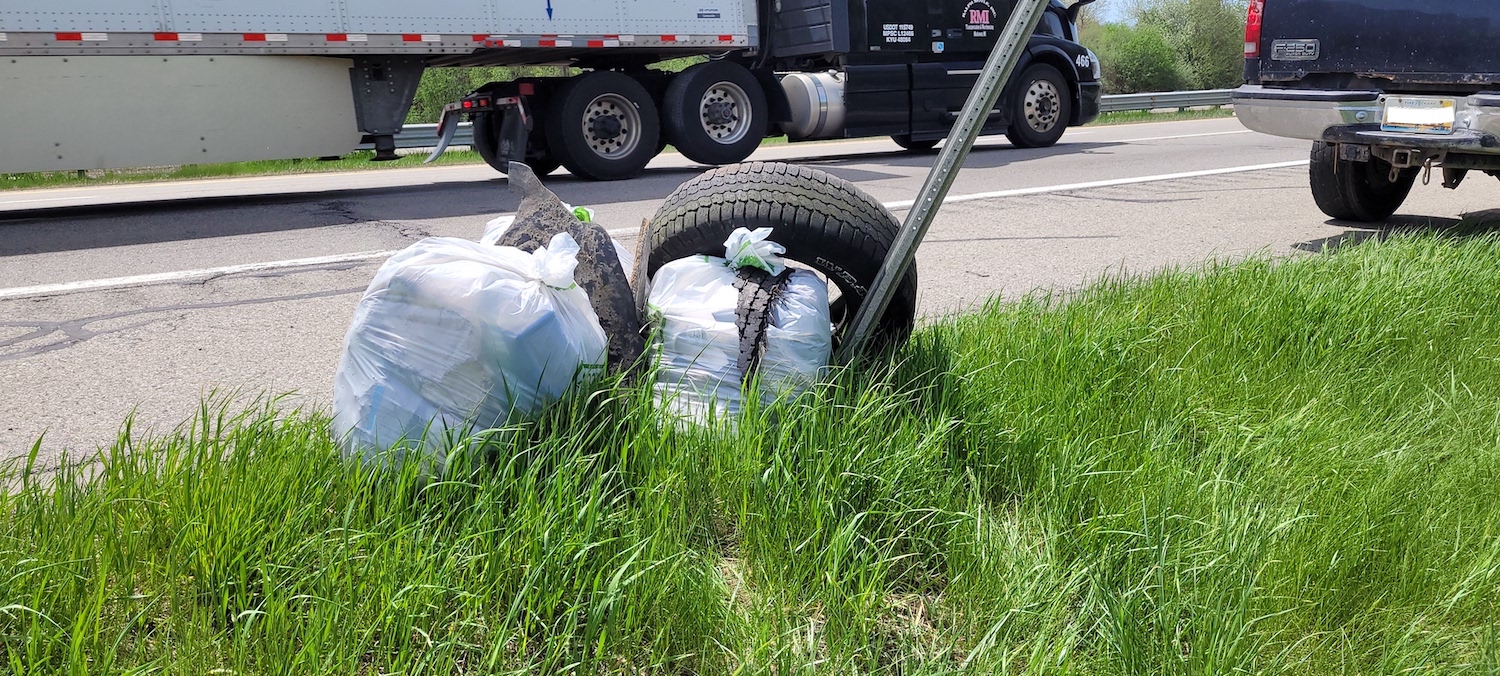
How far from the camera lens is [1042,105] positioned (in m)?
14.6

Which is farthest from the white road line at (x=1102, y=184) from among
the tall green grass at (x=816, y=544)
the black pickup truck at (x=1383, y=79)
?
the tall green grass at (x=816, y=544)

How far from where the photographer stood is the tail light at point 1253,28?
6.11 metres

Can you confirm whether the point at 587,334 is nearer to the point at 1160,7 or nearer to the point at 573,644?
the point at 573,644

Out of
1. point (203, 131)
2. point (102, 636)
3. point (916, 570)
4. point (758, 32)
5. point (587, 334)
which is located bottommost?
point (916, 570)

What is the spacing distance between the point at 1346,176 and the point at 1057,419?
5.15 meters

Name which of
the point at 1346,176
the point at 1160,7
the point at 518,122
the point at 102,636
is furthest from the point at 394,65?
the point at 1160,7

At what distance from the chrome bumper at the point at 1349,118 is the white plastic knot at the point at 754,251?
4105mm

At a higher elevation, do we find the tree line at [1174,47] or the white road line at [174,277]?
the tree line at [1174,47]

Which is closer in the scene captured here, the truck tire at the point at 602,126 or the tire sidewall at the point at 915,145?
the truck tire at the point at 602,126

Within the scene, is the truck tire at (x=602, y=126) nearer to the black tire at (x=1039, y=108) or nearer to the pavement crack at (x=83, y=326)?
the black tire at (x=1039, y=108)

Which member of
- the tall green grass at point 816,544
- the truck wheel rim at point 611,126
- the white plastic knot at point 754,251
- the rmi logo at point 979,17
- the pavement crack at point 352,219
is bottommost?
the tall green grass at point 816,544

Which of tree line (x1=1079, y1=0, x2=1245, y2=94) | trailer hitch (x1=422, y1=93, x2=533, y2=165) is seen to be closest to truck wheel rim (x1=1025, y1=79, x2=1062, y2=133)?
trailer hitch (x1=422, y1=93, x2=533, y2=165)

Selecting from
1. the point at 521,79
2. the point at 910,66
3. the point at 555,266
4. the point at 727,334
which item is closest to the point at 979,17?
the point at 910,66

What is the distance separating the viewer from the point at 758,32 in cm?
1284
